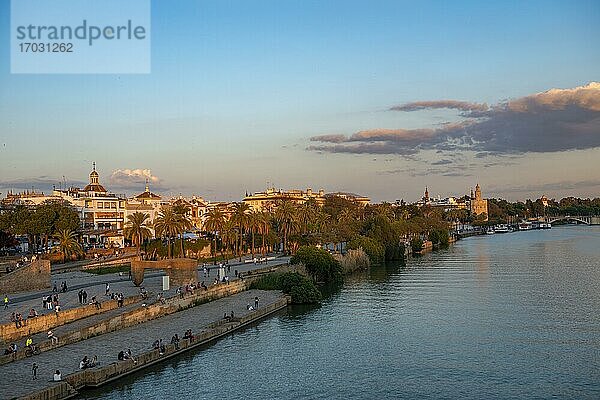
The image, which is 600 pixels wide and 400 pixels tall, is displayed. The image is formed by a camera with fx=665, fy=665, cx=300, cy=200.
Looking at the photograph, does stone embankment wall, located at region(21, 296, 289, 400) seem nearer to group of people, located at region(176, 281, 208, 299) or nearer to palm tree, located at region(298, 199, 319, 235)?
group of people, located at region(176, 281, 208, 299)

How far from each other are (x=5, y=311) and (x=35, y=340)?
5551 mm

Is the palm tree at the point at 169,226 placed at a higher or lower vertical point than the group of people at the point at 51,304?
higher

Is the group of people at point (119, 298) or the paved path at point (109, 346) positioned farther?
the group of people at point (119, 298)

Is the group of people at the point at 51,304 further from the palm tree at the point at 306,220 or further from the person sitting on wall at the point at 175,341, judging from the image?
the palm tree at the point at 306,220

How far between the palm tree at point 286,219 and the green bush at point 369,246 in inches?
401

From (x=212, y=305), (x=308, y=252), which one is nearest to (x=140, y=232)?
(x=308, y=252)

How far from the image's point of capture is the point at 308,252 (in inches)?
2675

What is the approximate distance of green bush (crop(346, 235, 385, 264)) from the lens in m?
88.0

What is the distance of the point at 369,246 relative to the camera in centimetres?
8919

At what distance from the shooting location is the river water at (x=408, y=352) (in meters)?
30.5

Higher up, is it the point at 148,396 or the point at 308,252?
the point at 308,252

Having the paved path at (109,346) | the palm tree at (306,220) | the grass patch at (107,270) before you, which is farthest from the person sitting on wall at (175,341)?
the palm tree at (306,220)

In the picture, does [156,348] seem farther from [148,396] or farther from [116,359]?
[148,396]

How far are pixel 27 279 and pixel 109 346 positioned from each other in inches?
624
